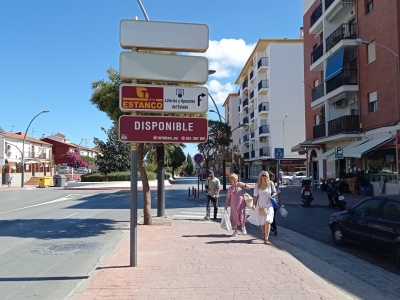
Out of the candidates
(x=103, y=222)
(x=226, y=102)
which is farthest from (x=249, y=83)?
(x=103, y=222)

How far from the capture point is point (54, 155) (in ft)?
276

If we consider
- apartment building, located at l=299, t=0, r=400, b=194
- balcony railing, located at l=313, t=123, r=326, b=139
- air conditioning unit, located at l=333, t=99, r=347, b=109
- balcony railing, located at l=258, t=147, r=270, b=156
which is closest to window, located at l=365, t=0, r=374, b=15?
apartment building, located at l=299, t=0, r=400, b=194

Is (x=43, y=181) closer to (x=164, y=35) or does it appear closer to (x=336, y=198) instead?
(x=336, y=198)

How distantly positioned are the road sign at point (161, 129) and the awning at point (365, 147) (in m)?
16.7

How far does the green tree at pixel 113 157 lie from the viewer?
4319 cm

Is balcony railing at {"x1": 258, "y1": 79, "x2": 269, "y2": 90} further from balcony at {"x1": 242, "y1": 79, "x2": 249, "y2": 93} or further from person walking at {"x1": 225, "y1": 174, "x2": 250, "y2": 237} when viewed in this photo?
person walking at {"x1": 225, "y1": 174, "x2": 250, "y2": 237}

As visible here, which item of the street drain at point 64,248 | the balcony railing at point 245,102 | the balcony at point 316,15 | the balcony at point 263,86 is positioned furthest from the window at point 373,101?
the balcony railing at point 245,102

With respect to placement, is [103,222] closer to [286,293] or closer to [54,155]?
[286,293]

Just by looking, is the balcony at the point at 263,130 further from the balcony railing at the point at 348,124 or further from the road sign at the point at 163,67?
the road sign at the point at 163,67

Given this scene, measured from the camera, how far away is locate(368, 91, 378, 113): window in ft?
76.3

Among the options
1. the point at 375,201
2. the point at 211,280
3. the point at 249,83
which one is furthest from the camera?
the point at 249,83

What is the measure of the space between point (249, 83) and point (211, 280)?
195 ft

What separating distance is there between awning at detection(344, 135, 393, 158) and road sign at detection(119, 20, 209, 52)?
650 inches

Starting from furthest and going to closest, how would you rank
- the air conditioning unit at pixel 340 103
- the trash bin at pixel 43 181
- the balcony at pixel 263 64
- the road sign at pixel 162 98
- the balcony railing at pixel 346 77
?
the balcony at pixel 263 64, the trash bin at pixel 43 181, the air conditioning unit at pixel 340 103, the balcony railing at pixel 346 77, the road sign at pixel 162 98
